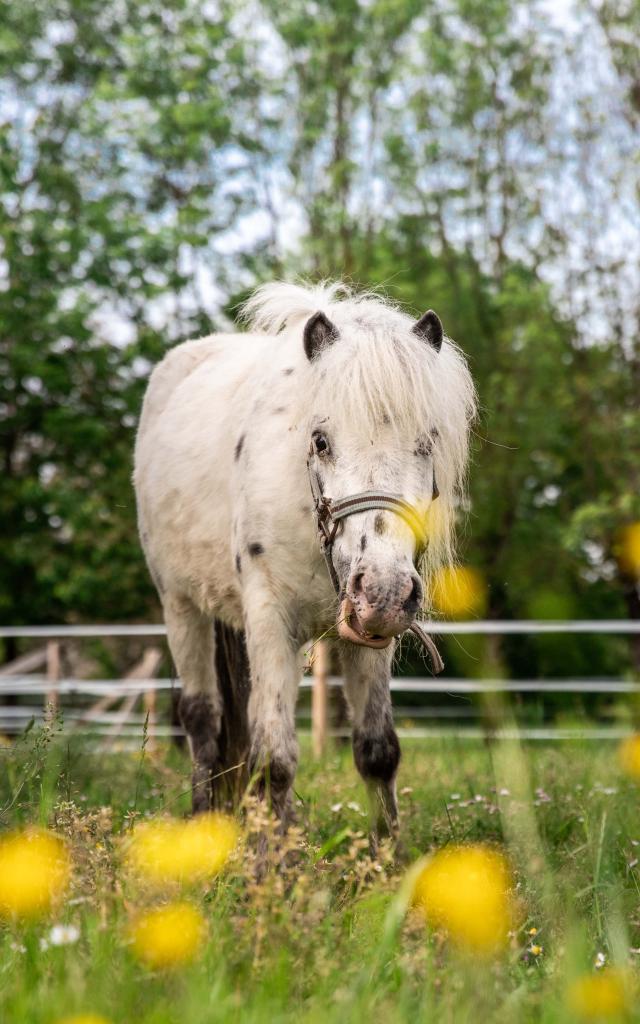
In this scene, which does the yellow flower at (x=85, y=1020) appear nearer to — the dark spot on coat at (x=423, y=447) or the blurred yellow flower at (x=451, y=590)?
the dark spot on coat at (x=423, y=447)

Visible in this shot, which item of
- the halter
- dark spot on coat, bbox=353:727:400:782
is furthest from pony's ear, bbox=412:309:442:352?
dark spot on coat, bbox=353:727:400:782

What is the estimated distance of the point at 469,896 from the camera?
2.02 metres

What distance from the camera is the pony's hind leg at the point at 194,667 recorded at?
5531mm

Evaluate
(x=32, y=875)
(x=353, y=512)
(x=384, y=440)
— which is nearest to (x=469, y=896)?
(x=32, y=875)

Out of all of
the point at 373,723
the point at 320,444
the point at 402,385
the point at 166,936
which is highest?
the point at 402,385

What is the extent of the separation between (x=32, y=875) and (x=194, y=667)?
3411 millimetres

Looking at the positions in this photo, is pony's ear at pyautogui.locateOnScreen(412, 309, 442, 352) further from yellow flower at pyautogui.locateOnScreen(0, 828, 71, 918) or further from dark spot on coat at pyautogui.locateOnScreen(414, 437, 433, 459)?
yellow flower at pyautogui.locateOnScreen(0, 828, 71, 918)

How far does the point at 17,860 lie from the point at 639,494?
14.7m

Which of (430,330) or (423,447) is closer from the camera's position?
(423,447)

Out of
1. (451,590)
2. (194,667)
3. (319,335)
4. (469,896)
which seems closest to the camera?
(469,896)

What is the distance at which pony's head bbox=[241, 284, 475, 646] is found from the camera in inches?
129

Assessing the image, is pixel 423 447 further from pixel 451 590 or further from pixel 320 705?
pixel 320 705

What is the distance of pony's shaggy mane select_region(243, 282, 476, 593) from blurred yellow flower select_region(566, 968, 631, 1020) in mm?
2013

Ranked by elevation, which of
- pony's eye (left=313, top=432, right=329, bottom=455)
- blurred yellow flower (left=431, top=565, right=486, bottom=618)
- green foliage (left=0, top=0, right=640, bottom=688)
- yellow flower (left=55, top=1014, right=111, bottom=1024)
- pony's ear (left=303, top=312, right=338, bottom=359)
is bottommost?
yellow flower (left=55, top=1014, right=111, bottom=1024)
